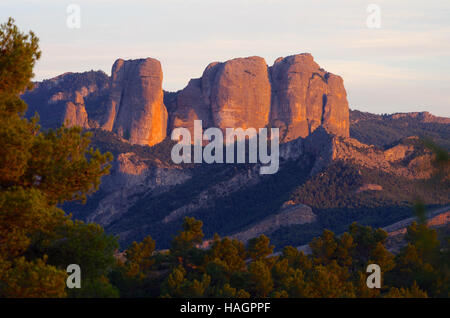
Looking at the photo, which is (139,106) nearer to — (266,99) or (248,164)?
(266,99)

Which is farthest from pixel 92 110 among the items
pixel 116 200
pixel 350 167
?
pixel 350 167

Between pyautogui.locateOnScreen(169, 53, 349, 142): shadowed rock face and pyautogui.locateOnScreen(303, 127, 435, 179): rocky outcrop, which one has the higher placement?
pyautogui.locateOnScreen(169, 53, 349, 142): shadowed rock face

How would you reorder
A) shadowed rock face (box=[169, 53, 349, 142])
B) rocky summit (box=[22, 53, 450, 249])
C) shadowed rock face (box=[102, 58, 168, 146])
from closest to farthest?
1. rocky summit (box=[22, 53, 450, 249])
2. shadowed rock face (box=[169, 53, 349, 142])
3. shadowed rock face (box=[102, 58, 168, 146])

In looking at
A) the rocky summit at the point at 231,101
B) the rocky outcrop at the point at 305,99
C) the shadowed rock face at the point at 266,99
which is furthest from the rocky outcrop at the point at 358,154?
the shadowed rock face at the point at 266,99

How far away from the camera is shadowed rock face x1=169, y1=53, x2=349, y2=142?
160125 millimetres

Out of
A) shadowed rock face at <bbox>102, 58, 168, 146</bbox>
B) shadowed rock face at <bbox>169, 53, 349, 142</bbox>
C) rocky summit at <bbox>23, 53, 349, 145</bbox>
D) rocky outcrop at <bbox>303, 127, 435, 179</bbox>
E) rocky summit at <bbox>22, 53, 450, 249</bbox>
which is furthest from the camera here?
shadowed rock face at <bbox>102, 58, 168, 146</bbox>

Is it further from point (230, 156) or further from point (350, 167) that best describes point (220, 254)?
point (230, 156)

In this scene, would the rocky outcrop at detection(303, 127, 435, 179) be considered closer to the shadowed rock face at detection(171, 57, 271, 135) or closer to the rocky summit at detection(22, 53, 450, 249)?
the rocky summit at detection(22, 53, 450, 249)

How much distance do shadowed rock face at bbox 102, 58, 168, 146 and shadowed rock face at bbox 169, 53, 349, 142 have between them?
4766 millimetres

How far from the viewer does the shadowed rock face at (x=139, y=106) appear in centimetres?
16062

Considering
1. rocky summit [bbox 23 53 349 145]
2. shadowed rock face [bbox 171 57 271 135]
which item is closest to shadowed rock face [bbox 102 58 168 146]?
rocky summit [bbox 23 53 349 145]

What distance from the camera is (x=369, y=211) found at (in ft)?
309

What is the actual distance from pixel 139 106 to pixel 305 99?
122 ft

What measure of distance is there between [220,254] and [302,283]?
30.0 ft
